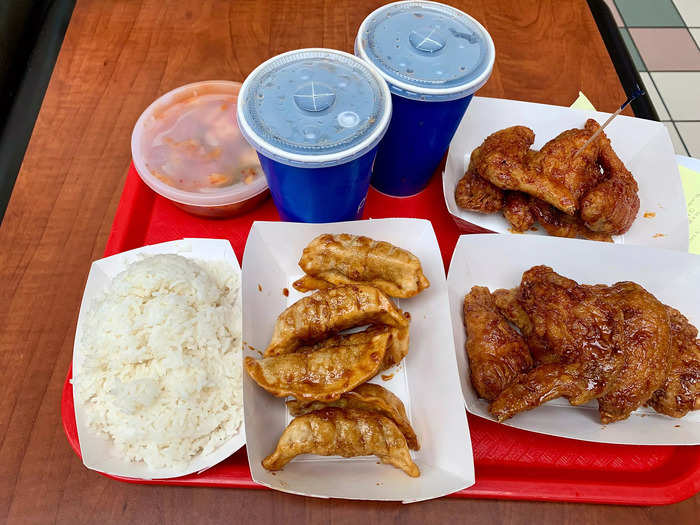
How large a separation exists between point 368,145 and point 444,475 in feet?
3.48

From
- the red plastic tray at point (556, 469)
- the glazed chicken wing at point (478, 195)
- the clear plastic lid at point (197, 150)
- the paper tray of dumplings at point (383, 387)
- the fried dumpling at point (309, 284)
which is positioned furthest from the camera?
the glazed chicken wing at point (478, 195)

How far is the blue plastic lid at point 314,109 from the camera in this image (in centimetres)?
141

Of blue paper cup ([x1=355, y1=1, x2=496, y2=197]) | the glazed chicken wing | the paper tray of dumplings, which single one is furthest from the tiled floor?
the paper tray of dumplings

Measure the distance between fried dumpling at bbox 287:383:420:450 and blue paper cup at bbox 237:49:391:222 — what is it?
711mm

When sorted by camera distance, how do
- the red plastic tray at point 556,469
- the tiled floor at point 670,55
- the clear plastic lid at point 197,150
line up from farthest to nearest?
the tiled floor at point 670,55 < the clear plastic lid at point 197,150 < the red plastic tray at point 556,469

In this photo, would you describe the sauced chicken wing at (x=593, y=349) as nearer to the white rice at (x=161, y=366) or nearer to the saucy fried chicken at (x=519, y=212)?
the saucy fried chicken at (x=519, y=212)

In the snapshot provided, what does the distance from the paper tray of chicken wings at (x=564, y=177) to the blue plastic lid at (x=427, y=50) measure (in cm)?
44

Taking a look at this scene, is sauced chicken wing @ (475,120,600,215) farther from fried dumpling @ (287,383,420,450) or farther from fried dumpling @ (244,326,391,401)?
fried dumpling @ (287,383,420,450)

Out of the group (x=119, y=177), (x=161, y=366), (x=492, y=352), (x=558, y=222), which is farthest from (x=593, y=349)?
(x=119, y=177)

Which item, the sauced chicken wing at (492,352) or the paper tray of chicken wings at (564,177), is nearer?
the sauced chicken wing at (492,352)

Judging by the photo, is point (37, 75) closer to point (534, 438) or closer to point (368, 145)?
point (368, 145)

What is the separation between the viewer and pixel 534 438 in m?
1.63

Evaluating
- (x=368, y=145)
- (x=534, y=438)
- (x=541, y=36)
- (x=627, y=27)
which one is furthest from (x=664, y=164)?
(x=627, y=27)

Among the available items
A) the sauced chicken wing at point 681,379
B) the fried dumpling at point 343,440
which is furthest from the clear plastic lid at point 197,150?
the sauced chicken wing at point 681,379
